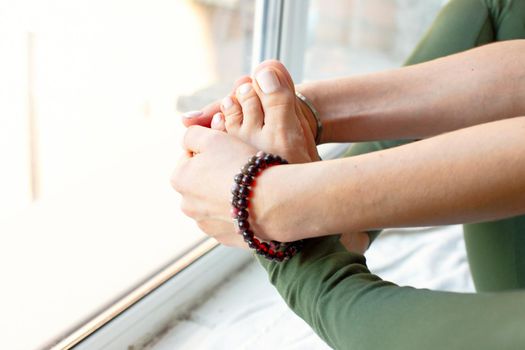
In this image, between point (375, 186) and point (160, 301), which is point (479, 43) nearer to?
point (375, 186)

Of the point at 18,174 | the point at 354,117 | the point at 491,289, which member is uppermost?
the point at 354,117

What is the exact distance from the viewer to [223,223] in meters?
0.65

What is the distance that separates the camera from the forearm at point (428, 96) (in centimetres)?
77

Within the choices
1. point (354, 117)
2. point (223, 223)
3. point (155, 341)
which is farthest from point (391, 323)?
point (155, 341)

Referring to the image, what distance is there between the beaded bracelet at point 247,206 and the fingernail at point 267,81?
0.11m

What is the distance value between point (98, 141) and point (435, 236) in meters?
0.66

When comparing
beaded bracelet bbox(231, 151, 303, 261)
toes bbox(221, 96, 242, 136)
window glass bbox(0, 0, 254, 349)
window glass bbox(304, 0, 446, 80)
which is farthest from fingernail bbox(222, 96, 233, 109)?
window glass bbox(304, 0, 446, 80)

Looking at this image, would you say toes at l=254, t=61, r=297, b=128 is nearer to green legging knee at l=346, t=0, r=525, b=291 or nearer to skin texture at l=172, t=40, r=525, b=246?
skin texture at l=172, t=40, r=525, b=246

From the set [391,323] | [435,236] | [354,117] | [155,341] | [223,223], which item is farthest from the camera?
[435,236]

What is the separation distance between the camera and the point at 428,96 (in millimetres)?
778

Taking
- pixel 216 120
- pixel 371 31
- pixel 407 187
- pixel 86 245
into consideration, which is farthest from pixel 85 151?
pixel 371 31

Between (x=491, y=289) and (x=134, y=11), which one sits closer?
(x=491, y=289)

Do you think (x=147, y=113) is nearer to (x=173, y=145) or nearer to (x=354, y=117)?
(x=173, y=145)

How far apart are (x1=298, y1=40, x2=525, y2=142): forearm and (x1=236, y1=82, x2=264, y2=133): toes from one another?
9 cm
